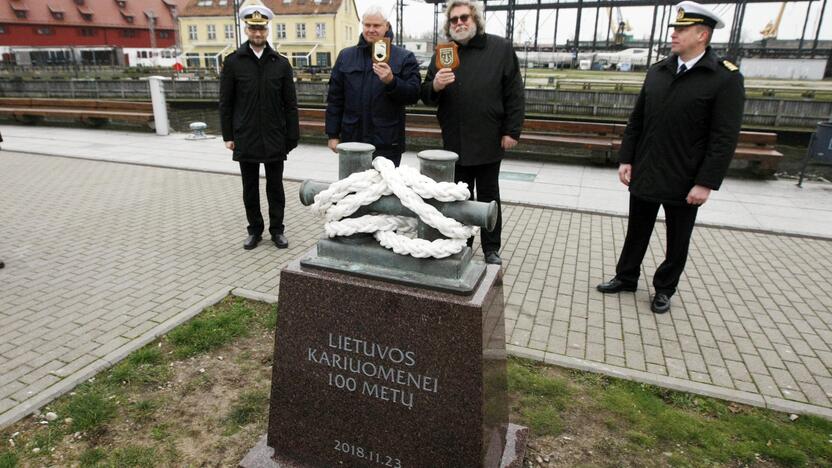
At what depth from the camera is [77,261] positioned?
16.4ft

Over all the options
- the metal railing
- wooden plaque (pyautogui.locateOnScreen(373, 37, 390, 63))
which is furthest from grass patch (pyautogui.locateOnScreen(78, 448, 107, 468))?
the metal railing

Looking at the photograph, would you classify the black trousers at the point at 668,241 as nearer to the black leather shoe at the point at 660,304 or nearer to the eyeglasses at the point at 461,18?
the black leather shoe at the point at 660,304

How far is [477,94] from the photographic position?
4215 mm

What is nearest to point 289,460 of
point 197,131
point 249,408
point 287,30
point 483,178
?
point 249,408

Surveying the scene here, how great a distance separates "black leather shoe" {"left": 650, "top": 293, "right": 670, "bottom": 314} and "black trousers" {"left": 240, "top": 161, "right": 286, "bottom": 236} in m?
3.47

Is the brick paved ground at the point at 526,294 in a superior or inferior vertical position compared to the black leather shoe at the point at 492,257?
inferior

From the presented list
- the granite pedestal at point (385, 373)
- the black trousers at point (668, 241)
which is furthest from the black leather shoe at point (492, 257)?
the granite pedestal at point (385, 373)

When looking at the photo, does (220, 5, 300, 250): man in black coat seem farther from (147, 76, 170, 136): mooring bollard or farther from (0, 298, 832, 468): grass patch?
(147, 76, 170, 136): mooring bollard

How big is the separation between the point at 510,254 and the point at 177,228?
3.61m

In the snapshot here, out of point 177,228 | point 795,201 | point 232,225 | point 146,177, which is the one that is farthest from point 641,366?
point 146,177

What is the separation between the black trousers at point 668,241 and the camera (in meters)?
3.92

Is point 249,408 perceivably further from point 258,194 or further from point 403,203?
point 258,194

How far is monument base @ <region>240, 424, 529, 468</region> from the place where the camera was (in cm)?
234

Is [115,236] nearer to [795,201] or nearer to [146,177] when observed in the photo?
[146,177]
